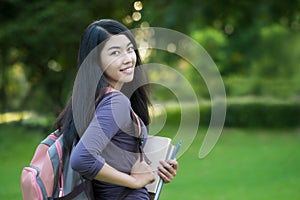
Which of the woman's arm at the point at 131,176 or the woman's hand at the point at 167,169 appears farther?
the woman's hand at the point at 167,169

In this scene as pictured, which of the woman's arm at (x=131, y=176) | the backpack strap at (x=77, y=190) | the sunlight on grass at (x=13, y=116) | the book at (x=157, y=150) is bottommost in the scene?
the backpack strap at (x=77, y=190)

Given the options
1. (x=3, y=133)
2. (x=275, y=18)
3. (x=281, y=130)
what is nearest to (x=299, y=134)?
(x=281, y=130)

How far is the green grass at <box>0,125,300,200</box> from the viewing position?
834cm

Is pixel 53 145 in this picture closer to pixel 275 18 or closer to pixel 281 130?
pixel 275 18

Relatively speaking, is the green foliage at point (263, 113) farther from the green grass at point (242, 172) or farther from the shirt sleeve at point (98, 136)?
the shirt sleeve at point (98, 136)

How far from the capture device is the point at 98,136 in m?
1.86

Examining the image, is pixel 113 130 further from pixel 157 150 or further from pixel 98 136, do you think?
pixel 157 150

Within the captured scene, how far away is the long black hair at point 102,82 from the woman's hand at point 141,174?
0.69 ft

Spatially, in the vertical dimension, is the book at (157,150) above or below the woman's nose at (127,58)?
below

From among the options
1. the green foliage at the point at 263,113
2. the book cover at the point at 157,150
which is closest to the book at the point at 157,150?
the book cover at the point at 157,150

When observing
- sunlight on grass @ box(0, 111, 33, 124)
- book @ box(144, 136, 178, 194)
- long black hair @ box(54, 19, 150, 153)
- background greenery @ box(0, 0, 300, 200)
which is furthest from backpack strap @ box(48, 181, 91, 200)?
sunlight on grass @ box(0, 111, 33, 124)

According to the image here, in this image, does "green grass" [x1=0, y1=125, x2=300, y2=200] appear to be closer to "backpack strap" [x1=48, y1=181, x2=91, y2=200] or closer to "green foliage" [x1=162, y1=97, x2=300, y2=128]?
"green foliage" [x1=162, y1=97, x2=300, y2=128]

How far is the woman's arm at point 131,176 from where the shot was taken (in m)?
1.90

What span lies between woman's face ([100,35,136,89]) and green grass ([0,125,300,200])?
235 inches
